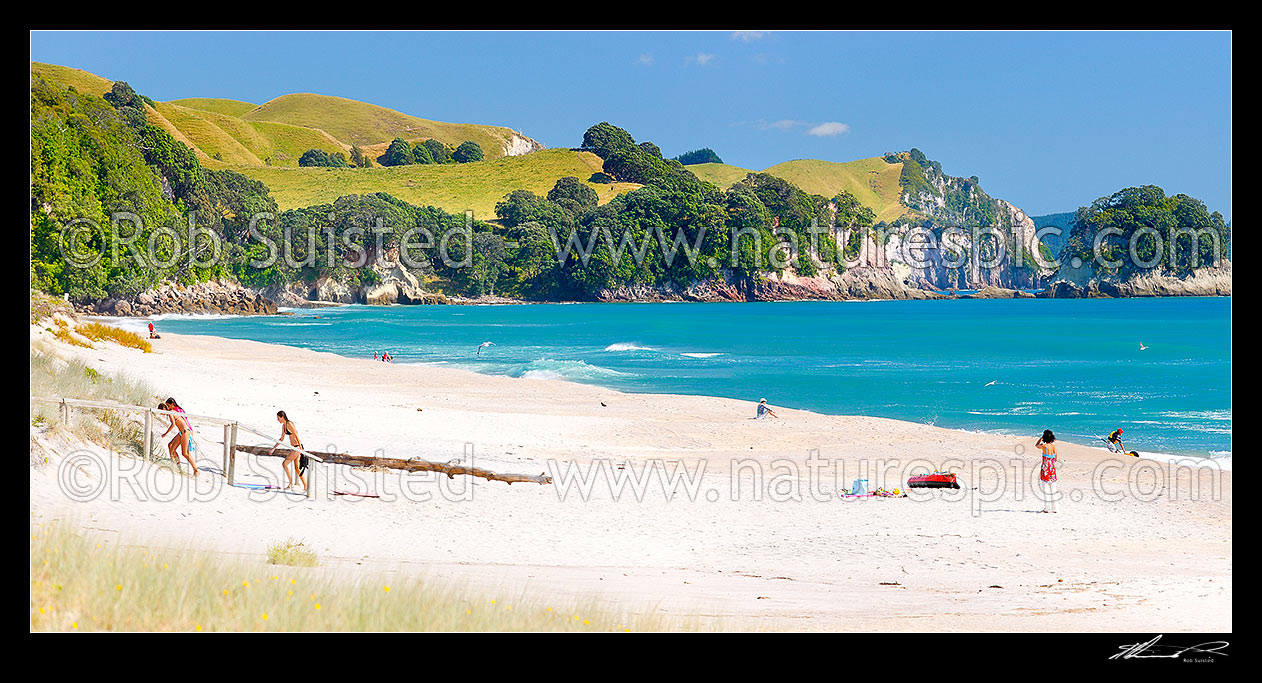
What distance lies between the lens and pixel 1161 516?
48.5 feet

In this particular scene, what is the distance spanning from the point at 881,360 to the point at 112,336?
3881 cm

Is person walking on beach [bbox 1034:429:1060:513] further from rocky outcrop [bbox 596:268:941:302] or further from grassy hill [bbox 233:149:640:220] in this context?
grassy hill [bbox 233:149:640:220]

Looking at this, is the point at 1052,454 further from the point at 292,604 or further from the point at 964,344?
the point at 964,344

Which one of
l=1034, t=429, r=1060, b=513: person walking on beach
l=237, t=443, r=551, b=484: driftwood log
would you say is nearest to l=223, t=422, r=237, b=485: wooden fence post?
l=237, t=443, r=551, b=484: driftwood log

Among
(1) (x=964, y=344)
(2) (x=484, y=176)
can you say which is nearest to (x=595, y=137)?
(2) (x=484, y=176)

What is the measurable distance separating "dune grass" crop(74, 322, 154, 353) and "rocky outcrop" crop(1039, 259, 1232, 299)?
172 meters

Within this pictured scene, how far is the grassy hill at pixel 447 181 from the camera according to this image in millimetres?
164000

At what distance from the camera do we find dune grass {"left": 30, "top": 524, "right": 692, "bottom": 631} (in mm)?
6234

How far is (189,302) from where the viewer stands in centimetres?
8519

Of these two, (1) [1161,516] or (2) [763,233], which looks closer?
(1) [1161,516]

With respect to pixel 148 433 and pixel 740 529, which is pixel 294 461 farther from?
pixel 740 529

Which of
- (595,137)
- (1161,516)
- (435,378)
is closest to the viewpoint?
(1161,516)

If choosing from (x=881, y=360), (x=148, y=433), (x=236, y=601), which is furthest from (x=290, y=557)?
(x=881, y=360)
